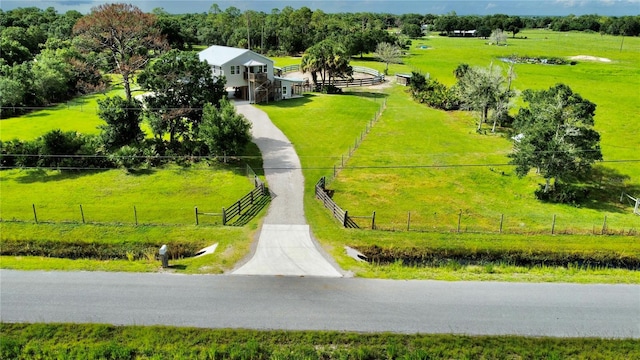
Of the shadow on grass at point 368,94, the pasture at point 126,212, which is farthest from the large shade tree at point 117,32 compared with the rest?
the shadow on grass at point 368,94

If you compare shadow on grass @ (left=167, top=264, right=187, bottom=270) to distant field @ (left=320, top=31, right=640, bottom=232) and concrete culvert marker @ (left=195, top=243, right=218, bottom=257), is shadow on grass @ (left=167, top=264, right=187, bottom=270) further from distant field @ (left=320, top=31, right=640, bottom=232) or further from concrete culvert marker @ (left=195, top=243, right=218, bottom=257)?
distant field @ (left=320, top=31, right=640, bottom=232)

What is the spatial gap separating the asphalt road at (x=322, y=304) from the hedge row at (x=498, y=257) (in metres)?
3.77

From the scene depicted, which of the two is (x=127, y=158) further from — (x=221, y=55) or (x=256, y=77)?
(x=221, y=55)

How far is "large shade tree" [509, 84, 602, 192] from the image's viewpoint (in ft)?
98.6

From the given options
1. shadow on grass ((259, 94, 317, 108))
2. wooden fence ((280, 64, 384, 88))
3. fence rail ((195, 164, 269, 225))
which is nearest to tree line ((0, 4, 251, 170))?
fence rail ((195, 164, 269, 225))

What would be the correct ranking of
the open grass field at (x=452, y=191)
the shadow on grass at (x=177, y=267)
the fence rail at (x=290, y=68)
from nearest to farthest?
1. the shadow on grass at (x=177, y=267)
2. the open grass field at (x=452, y=191)
3. the fence rail at (x=290, y=68)

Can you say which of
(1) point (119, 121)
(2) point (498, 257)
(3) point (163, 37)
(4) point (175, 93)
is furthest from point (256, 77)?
(2) point (498, 257)

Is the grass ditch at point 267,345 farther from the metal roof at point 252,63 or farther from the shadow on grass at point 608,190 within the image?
the metal roof at point 252,63

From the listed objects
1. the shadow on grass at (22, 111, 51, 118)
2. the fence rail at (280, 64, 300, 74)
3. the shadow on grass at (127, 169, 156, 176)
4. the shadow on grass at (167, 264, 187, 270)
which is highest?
the fence rail at (280, 64, 300, 74)

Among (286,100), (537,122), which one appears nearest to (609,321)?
(537,122)

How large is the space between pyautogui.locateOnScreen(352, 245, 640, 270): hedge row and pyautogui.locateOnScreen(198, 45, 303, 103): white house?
3434cm

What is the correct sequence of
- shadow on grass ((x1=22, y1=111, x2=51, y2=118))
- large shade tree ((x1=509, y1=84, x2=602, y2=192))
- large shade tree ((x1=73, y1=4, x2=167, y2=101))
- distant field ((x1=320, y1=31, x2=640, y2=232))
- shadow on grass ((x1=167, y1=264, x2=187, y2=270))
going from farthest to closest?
shadow on grass ((x1=22, y1=111, x2=51, y2=118)) < large shade tree ((x1=73, y1=4, x2=167, y2=101)) < large shade tree ((x1=509, y1=84, x2=602, y2=192)) < distant field ((x1=320, y1=31, x2=640, y2=232)) < shadow on grass ((x1=167, y1=264, x2=187, y2=270))

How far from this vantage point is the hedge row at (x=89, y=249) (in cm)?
2373

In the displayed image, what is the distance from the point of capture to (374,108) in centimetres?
5434
